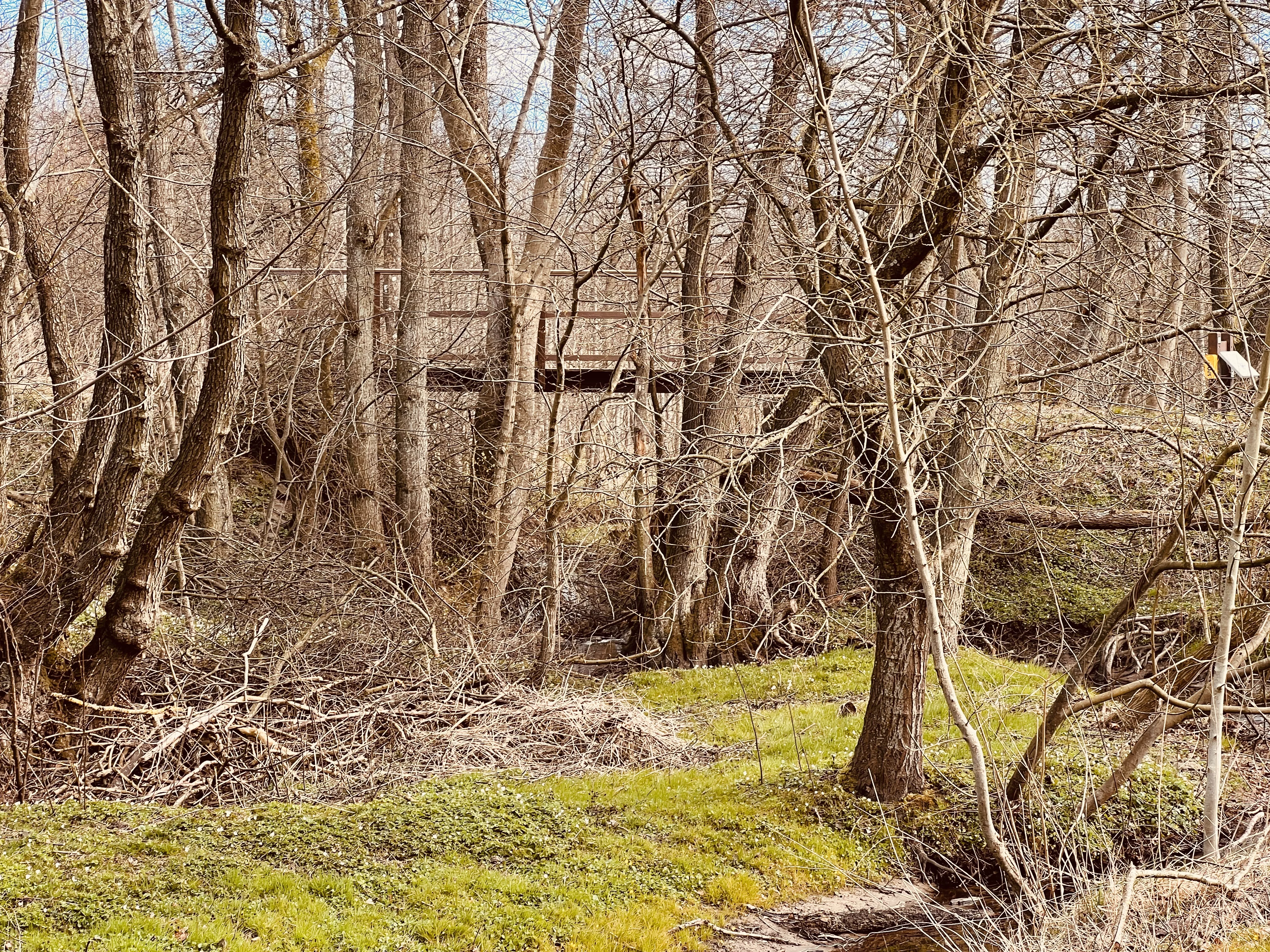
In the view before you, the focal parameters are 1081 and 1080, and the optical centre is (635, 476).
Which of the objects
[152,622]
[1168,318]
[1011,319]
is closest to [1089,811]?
[1011,319]

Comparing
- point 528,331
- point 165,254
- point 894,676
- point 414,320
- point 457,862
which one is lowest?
point 457,862

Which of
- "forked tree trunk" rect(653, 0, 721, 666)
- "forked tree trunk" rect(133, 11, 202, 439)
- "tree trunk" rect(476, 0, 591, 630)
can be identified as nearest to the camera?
"forked tree trunk" rect(653, 0, 721, 666)

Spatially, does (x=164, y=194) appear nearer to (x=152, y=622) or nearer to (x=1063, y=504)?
(x=152, y=622)

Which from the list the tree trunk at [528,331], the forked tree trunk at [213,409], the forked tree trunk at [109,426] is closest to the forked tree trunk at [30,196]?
the forked tree trunk at [109,426]

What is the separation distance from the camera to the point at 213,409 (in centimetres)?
793

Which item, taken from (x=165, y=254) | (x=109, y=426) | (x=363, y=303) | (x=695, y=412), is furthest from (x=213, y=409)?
(x=695, y=412)

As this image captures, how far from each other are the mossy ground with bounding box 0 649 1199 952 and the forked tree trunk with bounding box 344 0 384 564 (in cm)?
607

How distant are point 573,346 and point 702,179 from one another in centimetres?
705

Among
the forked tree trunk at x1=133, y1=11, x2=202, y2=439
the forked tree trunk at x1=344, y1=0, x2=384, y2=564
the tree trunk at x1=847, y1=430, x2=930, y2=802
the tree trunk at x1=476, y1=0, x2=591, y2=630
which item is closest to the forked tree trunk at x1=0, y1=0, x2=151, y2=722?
the forked tree trunk at x1=133, y1=11, x2=202, y2=439

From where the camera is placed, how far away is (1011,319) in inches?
252

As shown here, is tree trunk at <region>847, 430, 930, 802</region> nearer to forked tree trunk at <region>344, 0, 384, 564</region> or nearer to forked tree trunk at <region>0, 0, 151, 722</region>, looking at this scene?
forked tree trunk at <region>0, 0, 151, 722</region>

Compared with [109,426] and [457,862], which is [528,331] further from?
[457,862]

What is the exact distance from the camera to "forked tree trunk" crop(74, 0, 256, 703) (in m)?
7.41

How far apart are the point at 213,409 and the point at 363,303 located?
5.87 m
